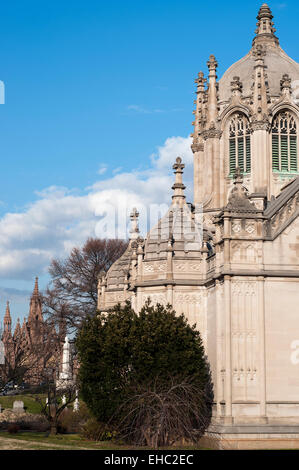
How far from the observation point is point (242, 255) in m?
34.0

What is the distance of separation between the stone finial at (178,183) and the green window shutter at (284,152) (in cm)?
594

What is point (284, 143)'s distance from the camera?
Result: 4625 centimetres

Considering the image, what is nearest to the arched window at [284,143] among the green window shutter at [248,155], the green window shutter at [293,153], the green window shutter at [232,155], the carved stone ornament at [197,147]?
the green window shutter at [293,153]

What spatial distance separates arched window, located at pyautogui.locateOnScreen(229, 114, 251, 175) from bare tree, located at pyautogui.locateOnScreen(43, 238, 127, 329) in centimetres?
2696

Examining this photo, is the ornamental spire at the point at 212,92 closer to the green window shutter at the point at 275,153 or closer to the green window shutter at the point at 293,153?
the green window shutter at the point at 275,153

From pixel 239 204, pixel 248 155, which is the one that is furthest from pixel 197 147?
pixel 239 204

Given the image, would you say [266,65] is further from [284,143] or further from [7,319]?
[7,319]

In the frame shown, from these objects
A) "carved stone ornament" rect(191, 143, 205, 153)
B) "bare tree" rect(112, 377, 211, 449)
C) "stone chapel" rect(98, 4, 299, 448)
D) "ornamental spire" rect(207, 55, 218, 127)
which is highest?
"ornamental spire" rect(207, 55, 218, 127)

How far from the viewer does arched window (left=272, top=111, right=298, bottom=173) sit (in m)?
46.0

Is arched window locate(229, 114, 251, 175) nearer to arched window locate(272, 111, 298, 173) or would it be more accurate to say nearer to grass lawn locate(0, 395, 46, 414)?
arched window locate(272, 111, 298, 173)

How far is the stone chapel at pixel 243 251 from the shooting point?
32.9m

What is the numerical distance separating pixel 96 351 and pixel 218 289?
610cm

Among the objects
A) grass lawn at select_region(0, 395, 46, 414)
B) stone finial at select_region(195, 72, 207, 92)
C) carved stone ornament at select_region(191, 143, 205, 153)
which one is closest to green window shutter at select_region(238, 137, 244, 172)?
carved stone ornament at select_region(191, 143, 205, 153)

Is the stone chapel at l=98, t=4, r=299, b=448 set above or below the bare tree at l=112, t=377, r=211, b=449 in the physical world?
above
